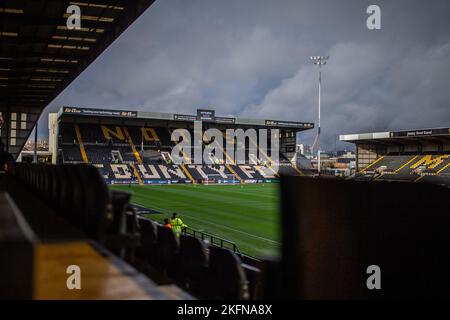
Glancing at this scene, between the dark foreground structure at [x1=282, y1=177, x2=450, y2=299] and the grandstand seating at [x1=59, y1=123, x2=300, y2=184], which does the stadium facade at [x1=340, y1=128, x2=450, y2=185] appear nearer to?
the grandstand seating at [x1=59, y1=123, x2=300, y2=184]

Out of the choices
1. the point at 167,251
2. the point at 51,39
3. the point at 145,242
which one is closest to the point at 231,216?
the point at 51,39

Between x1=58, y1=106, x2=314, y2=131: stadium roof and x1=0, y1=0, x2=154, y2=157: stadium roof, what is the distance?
25.9 m

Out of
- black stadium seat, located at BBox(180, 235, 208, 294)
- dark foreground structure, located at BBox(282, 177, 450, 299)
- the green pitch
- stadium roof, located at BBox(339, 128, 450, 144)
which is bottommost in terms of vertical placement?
the green pitch

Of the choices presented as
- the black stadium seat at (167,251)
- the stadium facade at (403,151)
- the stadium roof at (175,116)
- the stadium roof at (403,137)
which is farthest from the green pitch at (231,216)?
the stadium roof at (403,137)

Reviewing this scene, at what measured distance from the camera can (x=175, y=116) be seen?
53594mm

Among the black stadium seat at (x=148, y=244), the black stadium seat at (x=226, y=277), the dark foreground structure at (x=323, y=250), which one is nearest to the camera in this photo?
the dark foreground structure at (x=323, y=250)

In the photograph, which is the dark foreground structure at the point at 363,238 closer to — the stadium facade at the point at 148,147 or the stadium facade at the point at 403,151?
the stadium facade at the point at 403,151

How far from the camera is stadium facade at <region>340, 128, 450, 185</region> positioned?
4356 centimetres

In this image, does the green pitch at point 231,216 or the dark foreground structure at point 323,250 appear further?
the green pitch at point 231,216

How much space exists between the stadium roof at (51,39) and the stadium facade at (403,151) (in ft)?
104

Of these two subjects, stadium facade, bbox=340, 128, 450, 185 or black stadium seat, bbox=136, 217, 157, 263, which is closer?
black stadium seat, bbox=136, 217, 157, 263

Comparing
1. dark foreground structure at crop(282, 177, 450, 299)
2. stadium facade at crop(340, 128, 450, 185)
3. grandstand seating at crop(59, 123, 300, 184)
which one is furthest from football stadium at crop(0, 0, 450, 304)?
stadium facade at crop(340, 128, 450, 185)

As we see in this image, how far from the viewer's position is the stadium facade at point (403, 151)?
43562mm
